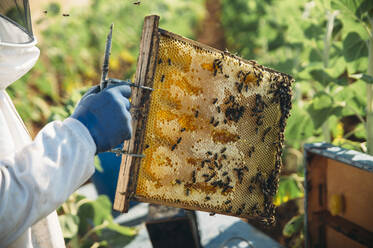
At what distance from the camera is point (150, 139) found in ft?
5.62

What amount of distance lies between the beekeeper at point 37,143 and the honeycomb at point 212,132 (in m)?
0.28

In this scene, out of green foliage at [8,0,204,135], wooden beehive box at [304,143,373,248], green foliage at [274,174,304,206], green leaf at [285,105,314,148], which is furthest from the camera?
green foliage at [8,0,204,135]

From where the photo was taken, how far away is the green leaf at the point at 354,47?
2928 mm

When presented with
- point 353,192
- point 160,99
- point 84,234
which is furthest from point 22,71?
point 353,192

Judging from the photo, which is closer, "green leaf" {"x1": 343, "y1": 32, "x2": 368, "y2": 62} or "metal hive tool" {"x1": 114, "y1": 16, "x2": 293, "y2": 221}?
Result: "metal hive tool" {"x1": 114, "y1": 16, "x2": 293, "y2": 221}

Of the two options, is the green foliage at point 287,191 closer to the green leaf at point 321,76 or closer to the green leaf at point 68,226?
the green leaf at point 321,76

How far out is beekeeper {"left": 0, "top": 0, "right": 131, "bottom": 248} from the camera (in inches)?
48.6

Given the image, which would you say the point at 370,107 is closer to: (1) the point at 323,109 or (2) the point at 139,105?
(1) the point at 323,109

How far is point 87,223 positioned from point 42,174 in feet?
6.13

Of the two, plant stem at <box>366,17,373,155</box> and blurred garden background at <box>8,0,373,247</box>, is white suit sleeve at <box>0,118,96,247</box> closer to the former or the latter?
blurred garden background at <box>8,0,373,247</box>

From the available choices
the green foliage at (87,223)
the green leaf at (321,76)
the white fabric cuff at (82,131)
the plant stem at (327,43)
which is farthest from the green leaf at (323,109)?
the white fabric cuff at (82,131)

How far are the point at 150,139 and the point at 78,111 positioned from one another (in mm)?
416

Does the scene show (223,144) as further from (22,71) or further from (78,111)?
(22,71)

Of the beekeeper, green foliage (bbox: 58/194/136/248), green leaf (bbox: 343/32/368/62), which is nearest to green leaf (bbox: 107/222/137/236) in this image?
green foliage (bbox: 58/194/136/248)
